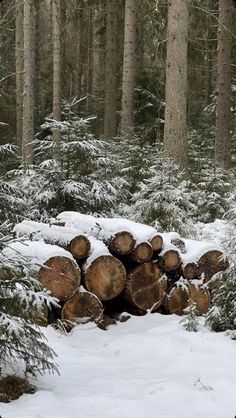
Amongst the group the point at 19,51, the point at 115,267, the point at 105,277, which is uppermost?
the point at 19,51

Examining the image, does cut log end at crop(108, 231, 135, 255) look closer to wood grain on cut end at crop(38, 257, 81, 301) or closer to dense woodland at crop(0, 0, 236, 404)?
dense woodland at crop(0, 0, 236, 404)

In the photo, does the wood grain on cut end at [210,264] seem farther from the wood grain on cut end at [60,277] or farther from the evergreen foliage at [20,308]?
the evergreen foliage at [20,308]

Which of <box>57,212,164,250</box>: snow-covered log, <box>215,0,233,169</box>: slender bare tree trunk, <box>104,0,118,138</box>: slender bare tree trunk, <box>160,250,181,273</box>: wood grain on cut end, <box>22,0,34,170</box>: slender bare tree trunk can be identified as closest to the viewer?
<box>57,212,164,250</box>: snow-covered log

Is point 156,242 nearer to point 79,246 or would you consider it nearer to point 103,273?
point 103,273

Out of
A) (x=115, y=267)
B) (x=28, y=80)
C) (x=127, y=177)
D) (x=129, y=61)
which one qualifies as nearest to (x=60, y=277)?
(x=115, y=267)

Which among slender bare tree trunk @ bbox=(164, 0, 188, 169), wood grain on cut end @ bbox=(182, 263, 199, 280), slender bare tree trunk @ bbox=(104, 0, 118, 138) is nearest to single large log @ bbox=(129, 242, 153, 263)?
wood grain on cut end @ bbox=(182, 263, 199, 280)

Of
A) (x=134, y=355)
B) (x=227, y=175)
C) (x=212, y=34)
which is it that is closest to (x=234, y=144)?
(x=212, y=34)

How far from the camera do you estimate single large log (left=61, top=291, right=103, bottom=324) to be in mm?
5695

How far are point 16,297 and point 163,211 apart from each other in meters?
5.22

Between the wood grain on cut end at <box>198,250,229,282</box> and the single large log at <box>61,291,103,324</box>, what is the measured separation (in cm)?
135

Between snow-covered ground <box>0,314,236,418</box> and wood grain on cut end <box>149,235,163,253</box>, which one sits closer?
snow-covered ground <box>0,314,236,418</box>

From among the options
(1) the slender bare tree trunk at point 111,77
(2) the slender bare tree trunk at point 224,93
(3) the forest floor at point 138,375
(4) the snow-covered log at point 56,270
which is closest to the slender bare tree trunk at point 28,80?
(1) the slender bare tree trunk at point 111,77

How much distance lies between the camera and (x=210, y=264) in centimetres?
628

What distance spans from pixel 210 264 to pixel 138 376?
7.93 ft
